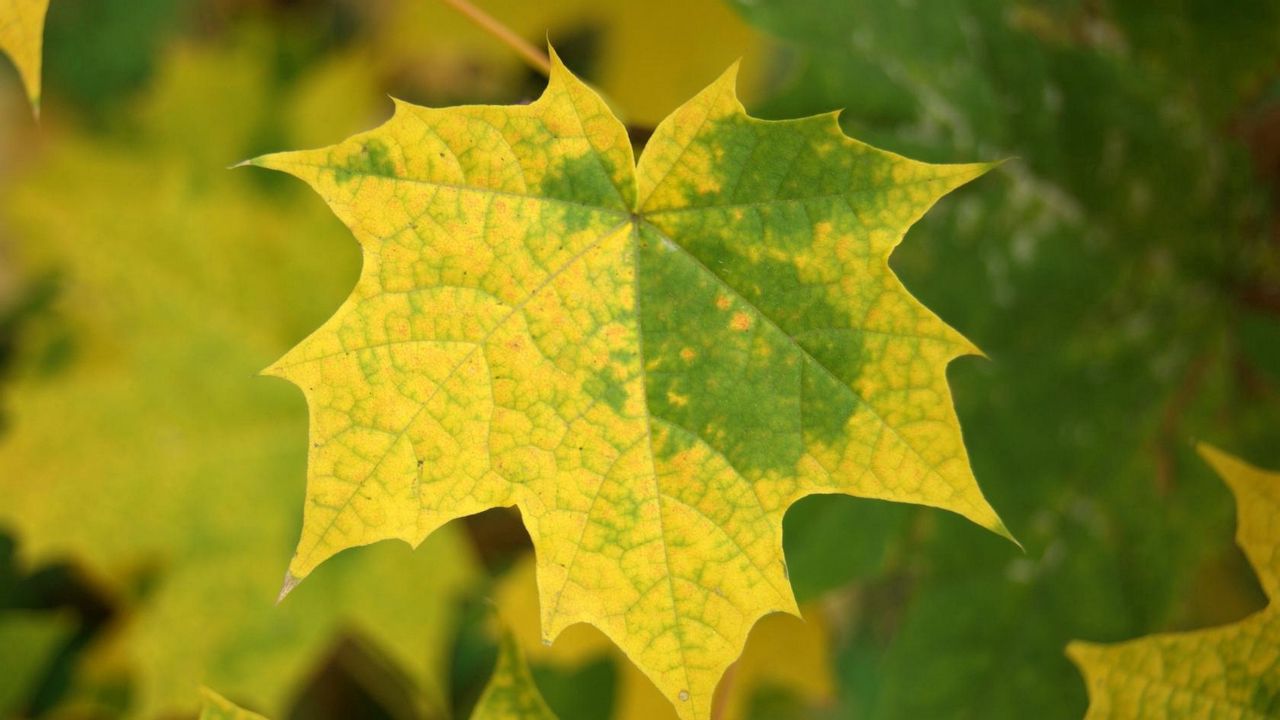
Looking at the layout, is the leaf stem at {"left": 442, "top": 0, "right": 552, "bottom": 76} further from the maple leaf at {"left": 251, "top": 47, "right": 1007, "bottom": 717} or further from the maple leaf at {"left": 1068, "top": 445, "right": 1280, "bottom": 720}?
the maple leaf at {"left": 1068, "top": 445, "right": 1280, "bottom": 720}

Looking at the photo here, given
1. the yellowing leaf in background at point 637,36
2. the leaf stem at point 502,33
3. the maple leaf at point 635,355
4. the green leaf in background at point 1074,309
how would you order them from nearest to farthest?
the maple leaf at point 635,355, the leaf stem at point 502,33, the green leaf in background at point 1074,309, the yellowing leaf in background at point 637,36

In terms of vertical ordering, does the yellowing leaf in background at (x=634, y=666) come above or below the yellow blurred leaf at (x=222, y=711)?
below

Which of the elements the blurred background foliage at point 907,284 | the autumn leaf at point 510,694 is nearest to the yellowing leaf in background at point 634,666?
the blurred background foliage at point 907,284

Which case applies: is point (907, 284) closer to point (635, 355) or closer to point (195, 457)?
point (635, 355)

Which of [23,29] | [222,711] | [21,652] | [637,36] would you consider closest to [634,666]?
[222,711]

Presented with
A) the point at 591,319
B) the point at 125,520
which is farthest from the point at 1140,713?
the point at 125,520

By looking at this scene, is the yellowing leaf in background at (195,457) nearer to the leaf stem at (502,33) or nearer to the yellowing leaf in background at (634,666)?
the yellowing leaf in background at (634,666)

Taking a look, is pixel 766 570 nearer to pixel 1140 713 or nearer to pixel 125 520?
pixel 1140 713
